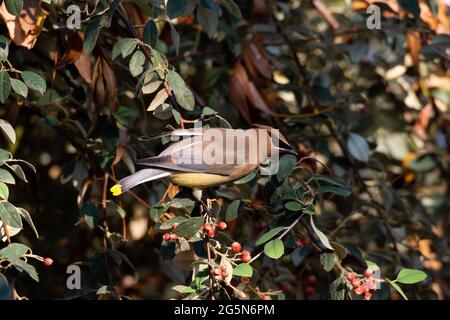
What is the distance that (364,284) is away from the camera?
7.36 ft

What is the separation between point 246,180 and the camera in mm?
2426

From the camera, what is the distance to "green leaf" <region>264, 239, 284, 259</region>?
2180mm

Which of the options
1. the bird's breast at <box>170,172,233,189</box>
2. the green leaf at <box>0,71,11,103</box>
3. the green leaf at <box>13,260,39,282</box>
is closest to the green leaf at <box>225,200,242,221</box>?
the bird's breast at <box>170,172,233,189</box>

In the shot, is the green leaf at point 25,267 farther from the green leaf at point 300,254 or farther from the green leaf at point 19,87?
the green leaf at point 300,254

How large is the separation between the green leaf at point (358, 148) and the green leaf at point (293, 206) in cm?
84

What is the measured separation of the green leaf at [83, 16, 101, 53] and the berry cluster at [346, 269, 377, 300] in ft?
3.25

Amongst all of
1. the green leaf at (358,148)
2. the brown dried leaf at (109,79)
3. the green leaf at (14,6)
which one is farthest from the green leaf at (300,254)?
the green leaf at (14,6)

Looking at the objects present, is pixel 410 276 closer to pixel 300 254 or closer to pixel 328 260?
pixel 328 260

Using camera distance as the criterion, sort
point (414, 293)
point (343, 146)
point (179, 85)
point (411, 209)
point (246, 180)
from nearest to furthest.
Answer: point (179, 85) < point (246, 180) < point (414, 293) < point (343, 146) < point (411, 209)

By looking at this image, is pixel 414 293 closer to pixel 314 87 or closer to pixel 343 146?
pixel 343 146

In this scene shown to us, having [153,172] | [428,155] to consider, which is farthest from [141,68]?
[428,155]

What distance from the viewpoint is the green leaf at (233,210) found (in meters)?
2.40

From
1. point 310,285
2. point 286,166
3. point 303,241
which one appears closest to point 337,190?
point 286,166
